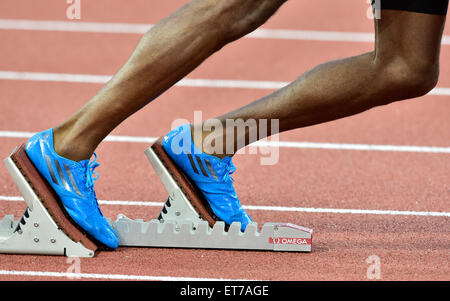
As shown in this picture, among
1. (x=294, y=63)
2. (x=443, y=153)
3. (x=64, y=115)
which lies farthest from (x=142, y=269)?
(x=294, y=63)

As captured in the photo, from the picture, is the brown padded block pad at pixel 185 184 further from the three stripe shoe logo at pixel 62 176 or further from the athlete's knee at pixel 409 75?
the athlete's knee at pixel 409 75

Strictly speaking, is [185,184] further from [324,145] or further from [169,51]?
[324,145]

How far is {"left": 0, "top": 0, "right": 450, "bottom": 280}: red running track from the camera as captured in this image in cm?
352

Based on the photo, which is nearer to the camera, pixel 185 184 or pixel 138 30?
pixel 185 184

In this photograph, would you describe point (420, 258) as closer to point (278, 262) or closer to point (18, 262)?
point (278, 262)

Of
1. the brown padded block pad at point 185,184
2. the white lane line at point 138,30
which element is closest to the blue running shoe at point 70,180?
the brown padded block pad at point 185,184

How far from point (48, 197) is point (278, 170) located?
1788 millimetres

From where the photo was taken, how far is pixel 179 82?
7.02m

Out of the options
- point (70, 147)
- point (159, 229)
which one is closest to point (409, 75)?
point (159, 229)

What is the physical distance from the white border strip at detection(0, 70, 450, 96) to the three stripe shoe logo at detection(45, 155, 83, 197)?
3.46 metres

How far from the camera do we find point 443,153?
539cm

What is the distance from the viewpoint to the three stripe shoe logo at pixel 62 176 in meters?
3.50

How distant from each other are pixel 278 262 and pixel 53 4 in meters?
6.80

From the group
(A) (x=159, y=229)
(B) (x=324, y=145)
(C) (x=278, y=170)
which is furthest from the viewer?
(B) (x=324, y=145)
